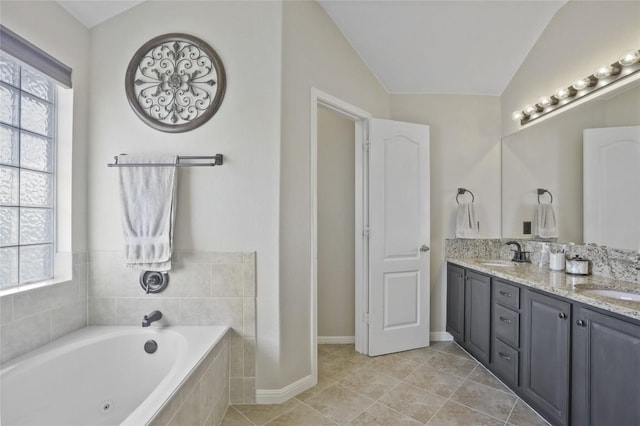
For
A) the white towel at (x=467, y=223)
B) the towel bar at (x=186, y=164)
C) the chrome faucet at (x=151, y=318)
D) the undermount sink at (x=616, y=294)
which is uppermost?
the towel bar at (x=186, y=164)

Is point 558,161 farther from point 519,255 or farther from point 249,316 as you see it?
point 249,316

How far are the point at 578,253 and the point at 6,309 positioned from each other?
3509mm

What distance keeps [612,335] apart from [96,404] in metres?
2.69

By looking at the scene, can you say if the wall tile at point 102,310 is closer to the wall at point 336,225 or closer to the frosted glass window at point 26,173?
the frosted glass window at point 26,173

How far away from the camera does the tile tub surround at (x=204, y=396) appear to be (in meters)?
1.20

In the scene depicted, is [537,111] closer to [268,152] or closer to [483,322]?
[483,322]

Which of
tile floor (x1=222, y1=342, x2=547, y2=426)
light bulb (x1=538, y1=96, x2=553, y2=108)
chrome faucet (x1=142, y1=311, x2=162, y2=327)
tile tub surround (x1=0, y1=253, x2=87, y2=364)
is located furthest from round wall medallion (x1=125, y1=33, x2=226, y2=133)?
light bulb (x1=538, y1=96, x2=553, y2=108)

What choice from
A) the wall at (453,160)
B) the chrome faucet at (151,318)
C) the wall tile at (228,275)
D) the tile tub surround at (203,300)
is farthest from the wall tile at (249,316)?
the wall at (453,160)

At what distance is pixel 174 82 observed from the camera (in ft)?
6.38

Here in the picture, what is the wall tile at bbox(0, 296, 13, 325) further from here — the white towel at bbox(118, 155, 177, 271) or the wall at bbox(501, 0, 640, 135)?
the wall at bbox(501, 0, 640, 135)

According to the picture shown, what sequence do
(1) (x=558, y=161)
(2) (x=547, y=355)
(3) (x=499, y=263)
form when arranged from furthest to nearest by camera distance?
(3) (x=499, y=263) → (1) (x=558, y=161) → (2) (x=547, y=355)

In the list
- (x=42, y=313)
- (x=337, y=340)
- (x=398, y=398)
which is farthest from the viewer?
(x=337, y=340)

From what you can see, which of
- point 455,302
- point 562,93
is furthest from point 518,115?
point 455,302

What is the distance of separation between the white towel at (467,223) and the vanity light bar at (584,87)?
0.91m
